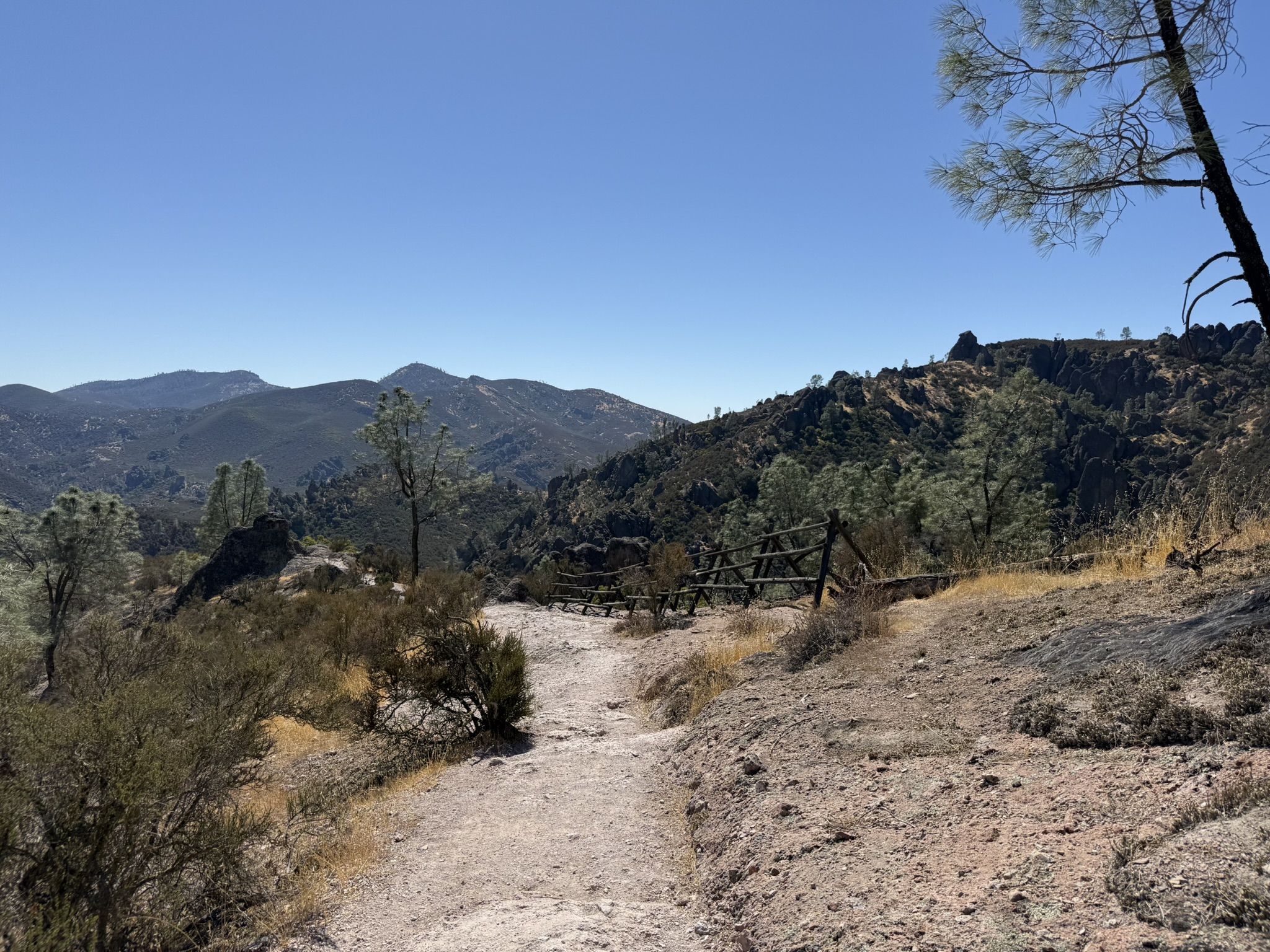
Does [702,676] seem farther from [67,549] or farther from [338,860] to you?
[67,549]

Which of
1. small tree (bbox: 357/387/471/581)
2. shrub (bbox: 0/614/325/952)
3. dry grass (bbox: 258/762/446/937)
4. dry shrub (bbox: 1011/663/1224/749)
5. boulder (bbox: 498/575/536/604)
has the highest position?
small tree (bbox: 357/387/471/581)

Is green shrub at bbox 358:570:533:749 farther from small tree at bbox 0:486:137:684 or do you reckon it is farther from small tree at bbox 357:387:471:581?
small tree at bbox 0:486:137:684

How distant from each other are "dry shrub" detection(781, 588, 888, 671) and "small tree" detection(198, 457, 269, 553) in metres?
49.0

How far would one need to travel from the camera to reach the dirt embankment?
2463mm

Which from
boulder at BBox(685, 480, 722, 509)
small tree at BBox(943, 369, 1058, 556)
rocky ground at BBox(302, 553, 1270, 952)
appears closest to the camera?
rocky ground at BBox(302, 553, 1270, 952)

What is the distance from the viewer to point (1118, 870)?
8.57 ft

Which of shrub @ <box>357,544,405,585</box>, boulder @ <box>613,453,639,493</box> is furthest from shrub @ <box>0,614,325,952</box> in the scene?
boulder @ <box>613,453,639,493</box>

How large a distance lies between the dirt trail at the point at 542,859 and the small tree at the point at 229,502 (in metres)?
48.4

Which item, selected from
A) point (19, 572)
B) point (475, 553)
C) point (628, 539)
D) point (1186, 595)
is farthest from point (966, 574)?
point (475, 553)

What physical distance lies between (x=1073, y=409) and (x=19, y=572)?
421 ft

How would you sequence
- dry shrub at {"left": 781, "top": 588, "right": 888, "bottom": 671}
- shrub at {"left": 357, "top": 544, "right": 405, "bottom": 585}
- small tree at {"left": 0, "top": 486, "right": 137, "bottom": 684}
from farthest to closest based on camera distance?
shrub at {"left": 357, "top": 544, "right": 405, "bottom": 585}, small tree at {"left": 0, "top": 486, "right": 137, "bottom": 684}, dry shrub at {"left": 781, "top": 588, "right": 888, "bottom": 671}

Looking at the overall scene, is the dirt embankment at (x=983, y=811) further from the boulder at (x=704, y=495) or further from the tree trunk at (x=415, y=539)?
the boulder at (x=704, y=495)

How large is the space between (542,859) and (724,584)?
14.8m

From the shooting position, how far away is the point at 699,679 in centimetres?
873
